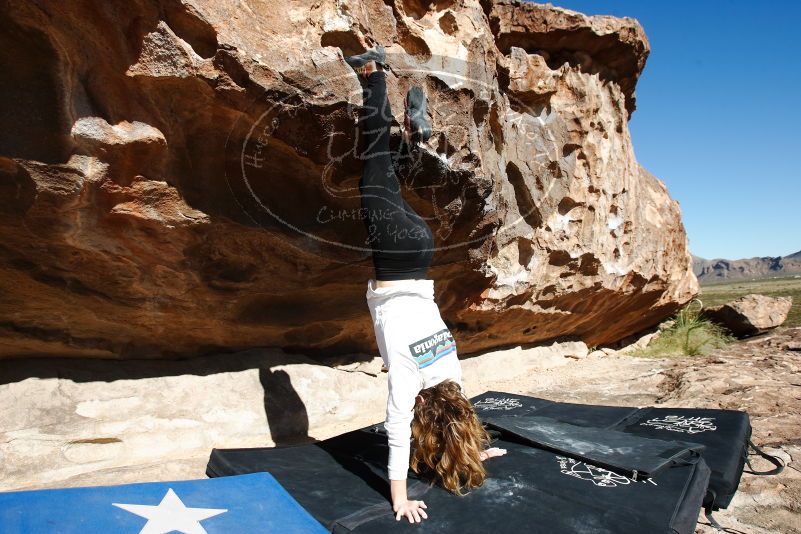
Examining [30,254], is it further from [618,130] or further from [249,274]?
[618,130]

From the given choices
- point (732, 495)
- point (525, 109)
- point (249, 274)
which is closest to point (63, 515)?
point (249, 274)

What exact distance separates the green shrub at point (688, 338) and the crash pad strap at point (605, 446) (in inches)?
202

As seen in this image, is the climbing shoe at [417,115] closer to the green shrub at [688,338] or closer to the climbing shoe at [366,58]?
the climbing shoe at [366,58]

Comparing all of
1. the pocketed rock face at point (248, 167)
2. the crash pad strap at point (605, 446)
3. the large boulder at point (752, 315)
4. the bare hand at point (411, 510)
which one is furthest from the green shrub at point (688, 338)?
the bare hand at point (411, 510)

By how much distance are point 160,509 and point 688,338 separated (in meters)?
7.97

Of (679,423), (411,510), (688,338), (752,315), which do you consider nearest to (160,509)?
(411,510)

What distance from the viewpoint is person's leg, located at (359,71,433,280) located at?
271cm

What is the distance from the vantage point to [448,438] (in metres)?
2.36

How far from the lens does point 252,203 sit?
3078mm

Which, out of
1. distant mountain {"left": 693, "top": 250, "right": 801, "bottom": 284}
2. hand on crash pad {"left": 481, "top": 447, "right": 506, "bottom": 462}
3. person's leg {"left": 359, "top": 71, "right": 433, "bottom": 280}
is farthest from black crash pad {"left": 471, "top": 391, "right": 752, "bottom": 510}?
distant mountain {"left": 693, "top": 250, "right": 801, "bottom": 284}

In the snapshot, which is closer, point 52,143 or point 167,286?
point 52,143

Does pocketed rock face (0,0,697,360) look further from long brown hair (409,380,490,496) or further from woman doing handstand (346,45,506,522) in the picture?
long brown hair (409,380,490,496)

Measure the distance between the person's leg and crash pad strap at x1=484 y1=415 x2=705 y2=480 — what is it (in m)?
1.19

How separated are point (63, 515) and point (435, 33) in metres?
3.22
